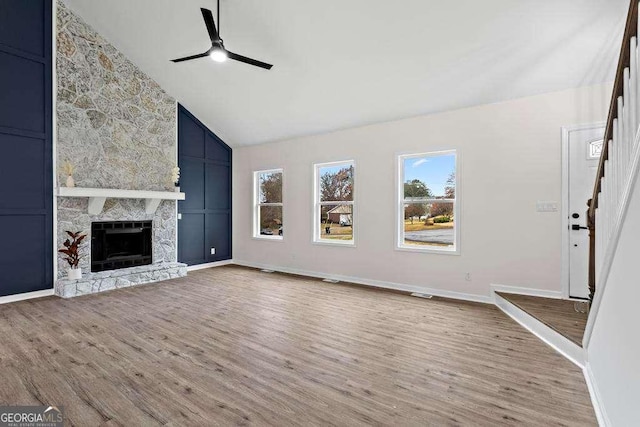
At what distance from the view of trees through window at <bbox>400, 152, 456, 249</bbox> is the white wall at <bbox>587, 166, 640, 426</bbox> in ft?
8.95

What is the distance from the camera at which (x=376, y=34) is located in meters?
3.75

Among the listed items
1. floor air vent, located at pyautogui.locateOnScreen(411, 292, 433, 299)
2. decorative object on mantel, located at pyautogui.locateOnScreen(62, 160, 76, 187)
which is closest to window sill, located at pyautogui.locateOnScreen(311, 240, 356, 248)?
floor air vent, located at pyautogui.locateOnScreen(411, 292, 433, 299)

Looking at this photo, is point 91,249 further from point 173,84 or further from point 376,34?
point 376,34

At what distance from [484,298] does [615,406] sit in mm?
2787

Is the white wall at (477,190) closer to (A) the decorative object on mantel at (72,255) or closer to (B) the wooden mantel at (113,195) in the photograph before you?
(B) the wooden mantel at (113,195)

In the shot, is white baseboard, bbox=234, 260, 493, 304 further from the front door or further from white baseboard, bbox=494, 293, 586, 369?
the front door

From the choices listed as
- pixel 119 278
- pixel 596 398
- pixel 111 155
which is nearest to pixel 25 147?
pixel 111 155

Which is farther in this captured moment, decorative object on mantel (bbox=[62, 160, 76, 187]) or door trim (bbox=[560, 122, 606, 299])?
decorative object on mantel (bbox=[62, 160, 76, 187])

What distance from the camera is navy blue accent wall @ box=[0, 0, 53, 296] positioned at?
14.1ft

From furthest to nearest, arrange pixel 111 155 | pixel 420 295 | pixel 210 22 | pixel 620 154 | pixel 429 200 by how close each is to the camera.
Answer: pixel 111 155
pixel 429 200
pixel 420 295
pixel 210 22
pixel 620 154

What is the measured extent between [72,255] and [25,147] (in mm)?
1642

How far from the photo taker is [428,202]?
4949 millimetres

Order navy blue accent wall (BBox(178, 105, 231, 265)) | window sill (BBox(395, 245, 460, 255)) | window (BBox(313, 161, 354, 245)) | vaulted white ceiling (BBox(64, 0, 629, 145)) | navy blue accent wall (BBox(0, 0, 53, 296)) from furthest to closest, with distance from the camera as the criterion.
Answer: navy blue accent wall (BBox(178, 105, 231, 265)), window (BBox(313, 161, 354, 245)), window sill (BBox(395, 245, 460, 255)), navy blue accent wall (BBox(0, 0, 53, 296)), vaulted white ceiling (BBox(64, 0, 629, 145))

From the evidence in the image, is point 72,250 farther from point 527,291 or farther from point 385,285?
point 527,291
